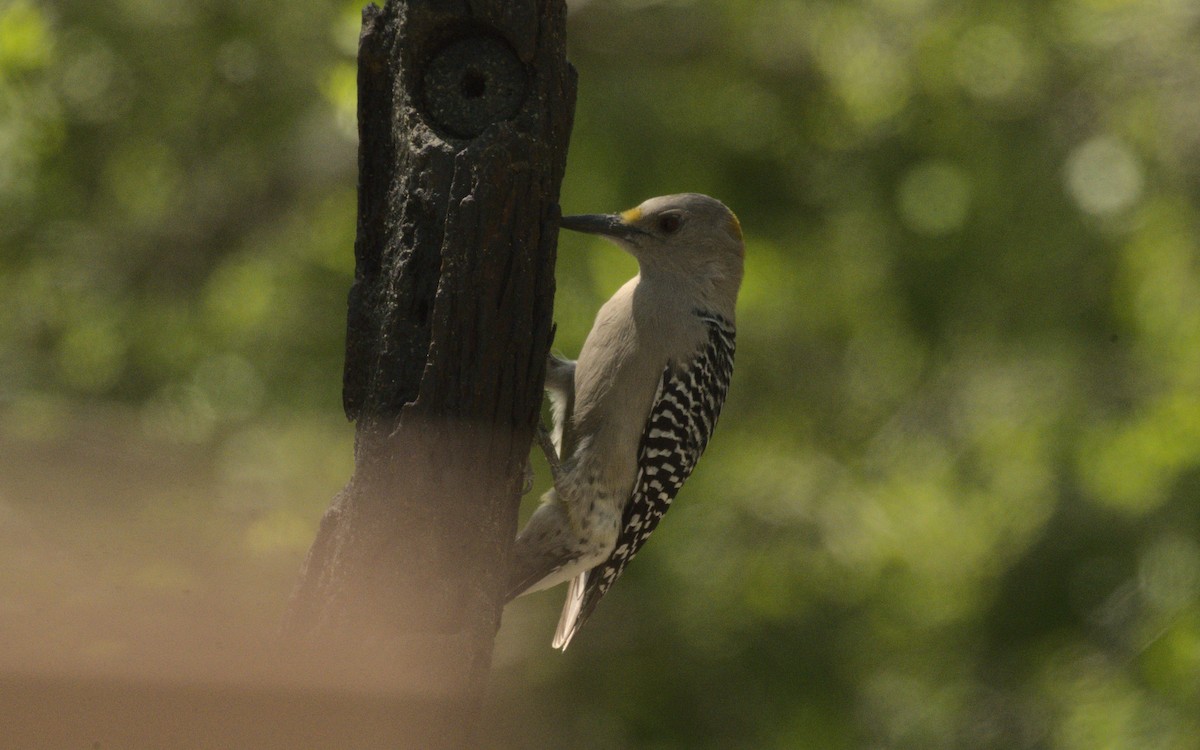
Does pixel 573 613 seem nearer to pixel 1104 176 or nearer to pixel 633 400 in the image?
pixel 633 400

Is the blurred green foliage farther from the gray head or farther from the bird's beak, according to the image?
the bird's beak

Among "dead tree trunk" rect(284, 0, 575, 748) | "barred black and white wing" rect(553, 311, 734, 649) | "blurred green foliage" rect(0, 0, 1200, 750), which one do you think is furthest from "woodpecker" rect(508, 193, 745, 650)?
"blurred green foliage" rect(0, 0, 1200, 750)

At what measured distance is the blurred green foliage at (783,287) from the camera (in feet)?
21.9

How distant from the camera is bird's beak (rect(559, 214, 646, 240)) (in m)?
4.02

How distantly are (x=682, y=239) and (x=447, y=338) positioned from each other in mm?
2013

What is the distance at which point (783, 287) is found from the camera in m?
7.77

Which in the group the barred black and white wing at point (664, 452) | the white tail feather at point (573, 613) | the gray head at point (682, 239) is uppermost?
the gray head at point (682, 239)

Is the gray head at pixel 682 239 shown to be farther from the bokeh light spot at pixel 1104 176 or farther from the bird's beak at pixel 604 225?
the bokeh light spot at pixel 1104 176

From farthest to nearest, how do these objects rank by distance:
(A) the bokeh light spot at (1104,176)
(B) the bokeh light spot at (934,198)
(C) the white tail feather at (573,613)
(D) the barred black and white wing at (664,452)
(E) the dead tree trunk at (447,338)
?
(B) the bokeh light spot at (934,198)
(A) the bokeh light spot at (1104,176)
(C) the white tail feather at (573,613)
(D) the barred black and white wing at (664,452)
(E) the dead tree trunk at (447,338)

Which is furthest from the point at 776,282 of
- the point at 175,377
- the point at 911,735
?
the point at 175,377

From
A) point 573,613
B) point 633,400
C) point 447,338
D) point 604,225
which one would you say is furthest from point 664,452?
point 447,338

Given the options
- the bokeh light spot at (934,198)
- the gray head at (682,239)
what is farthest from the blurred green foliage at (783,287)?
the gray head at (682,239)

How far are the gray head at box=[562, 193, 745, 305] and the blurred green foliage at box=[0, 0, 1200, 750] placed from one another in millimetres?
1993

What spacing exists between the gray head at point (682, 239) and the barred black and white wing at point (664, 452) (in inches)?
6.8
